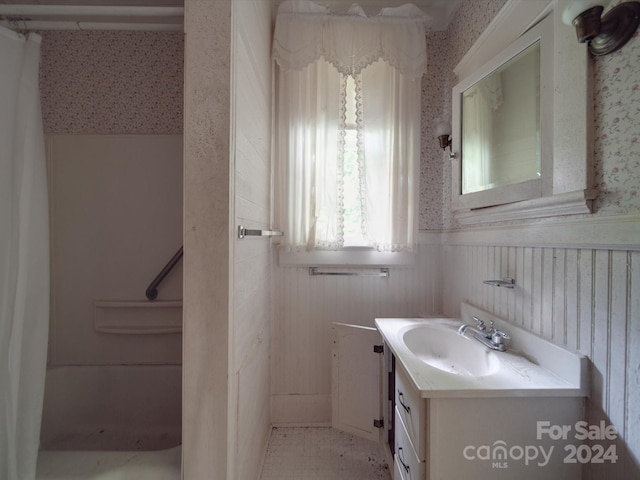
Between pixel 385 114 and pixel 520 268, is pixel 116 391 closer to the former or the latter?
pixel 520 268

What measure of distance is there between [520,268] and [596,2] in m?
0.85

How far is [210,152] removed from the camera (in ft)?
2.84

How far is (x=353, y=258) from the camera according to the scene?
5.50 feet

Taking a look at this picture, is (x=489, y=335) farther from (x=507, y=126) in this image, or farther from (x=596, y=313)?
(x=507, y=126)

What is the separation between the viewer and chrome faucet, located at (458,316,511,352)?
1033 millimetres

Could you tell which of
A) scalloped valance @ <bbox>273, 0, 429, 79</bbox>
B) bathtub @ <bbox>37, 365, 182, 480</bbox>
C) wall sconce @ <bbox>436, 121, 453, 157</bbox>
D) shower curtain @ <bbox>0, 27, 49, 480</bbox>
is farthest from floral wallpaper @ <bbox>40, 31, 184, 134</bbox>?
wall sconce @ <bbox>436, 121, 453, 157</bbox>

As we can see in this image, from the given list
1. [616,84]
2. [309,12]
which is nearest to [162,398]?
[616,84]

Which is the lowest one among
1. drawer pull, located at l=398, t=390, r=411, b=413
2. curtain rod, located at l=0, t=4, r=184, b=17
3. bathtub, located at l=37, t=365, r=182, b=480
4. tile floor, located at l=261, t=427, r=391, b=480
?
tile floor, located at l=261, t=427, r=391, b=480

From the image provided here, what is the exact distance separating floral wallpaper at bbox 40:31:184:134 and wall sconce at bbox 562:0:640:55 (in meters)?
1.81

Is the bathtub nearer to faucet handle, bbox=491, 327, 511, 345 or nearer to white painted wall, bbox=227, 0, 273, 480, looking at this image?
white painted wall, bbox=227, 0, 273, 480

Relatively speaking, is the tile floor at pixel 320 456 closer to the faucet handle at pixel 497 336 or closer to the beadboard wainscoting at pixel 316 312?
the beadboard wainscoting at pixel 316 312

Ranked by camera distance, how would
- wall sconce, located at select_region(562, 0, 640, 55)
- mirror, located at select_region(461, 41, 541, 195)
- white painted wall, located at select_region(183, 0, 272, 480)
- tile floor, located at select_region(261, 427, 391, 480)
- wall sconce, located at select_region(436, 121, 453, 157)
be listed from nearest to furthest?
wall sconce, located at select_region(562, 0, 640, 55)
white painted wall, located at select_region(183, 0, 272, 480)
mirror, located at select_region(461, 41, 541, 195)
tile floor, located at select_region(261, 427, 391, 480)
wall sconce, located at select_region(436, 121, 453, 157)

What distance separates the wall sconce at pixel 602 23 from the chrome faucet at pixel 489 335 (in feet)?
3.24

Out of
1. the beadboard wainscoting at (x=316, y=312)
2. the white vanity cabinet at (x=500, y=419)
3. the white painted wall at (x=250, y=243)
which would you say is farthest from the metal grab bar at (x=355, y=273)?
the white vanity cabinet at (x=500, y=419)
